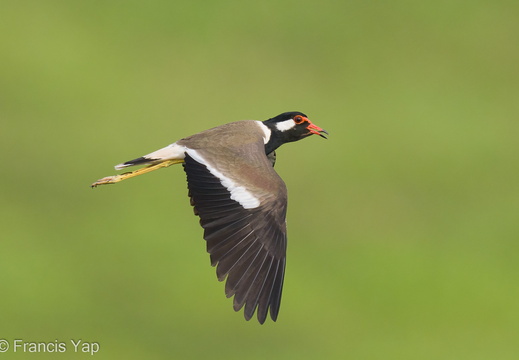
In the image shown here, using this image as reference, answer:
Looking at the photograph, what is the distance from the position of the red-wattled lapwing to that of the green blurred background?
1811 centimetres

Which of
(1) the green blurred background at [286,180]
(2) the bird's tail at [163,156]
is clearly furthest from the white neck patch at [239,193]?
(1) the green blurred background at [286,180]

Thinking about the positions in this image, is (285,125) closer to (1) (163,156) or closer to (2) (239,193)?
(1) (163,156)

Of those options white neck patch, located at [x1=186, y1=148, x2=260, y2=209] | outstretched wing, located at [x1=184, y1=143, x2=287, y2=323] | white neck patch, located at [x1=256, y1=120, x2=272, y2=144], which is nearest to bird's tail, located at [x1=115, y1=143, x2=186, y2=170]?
outstretched wing, located at [x1=184, y1=143, x2=287, y2=323]

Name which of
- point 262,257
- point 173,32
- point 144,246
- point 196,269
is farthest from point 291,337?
point 262,257

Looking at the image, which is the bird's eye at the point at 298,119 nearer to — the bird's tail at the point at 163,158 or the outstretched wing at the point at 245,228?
the bird's tail at the point at 163,158

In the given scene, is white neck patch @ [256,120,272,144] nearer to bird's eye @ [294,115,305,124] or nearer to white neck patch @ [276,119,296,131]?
white neck patch @ [276,119,296,131]

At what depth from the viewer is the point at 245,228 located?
13125 mm

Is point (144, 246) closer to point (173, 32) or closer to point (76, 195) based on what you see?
point (76, 195)

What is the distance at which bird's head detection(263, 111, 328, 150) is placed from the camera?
15.4 metres

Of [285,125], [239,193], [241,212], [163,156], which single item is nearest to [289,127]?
[285,125]

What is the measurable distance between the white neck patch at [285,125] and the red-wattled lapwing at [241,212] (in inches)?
38.3

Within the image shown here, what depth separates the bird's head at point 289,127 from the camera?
15.4 meters

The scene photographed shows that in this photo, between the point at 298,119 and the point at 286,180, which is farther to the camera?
the point at 286,180

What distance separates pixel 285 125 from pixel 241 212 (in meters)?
2.55
